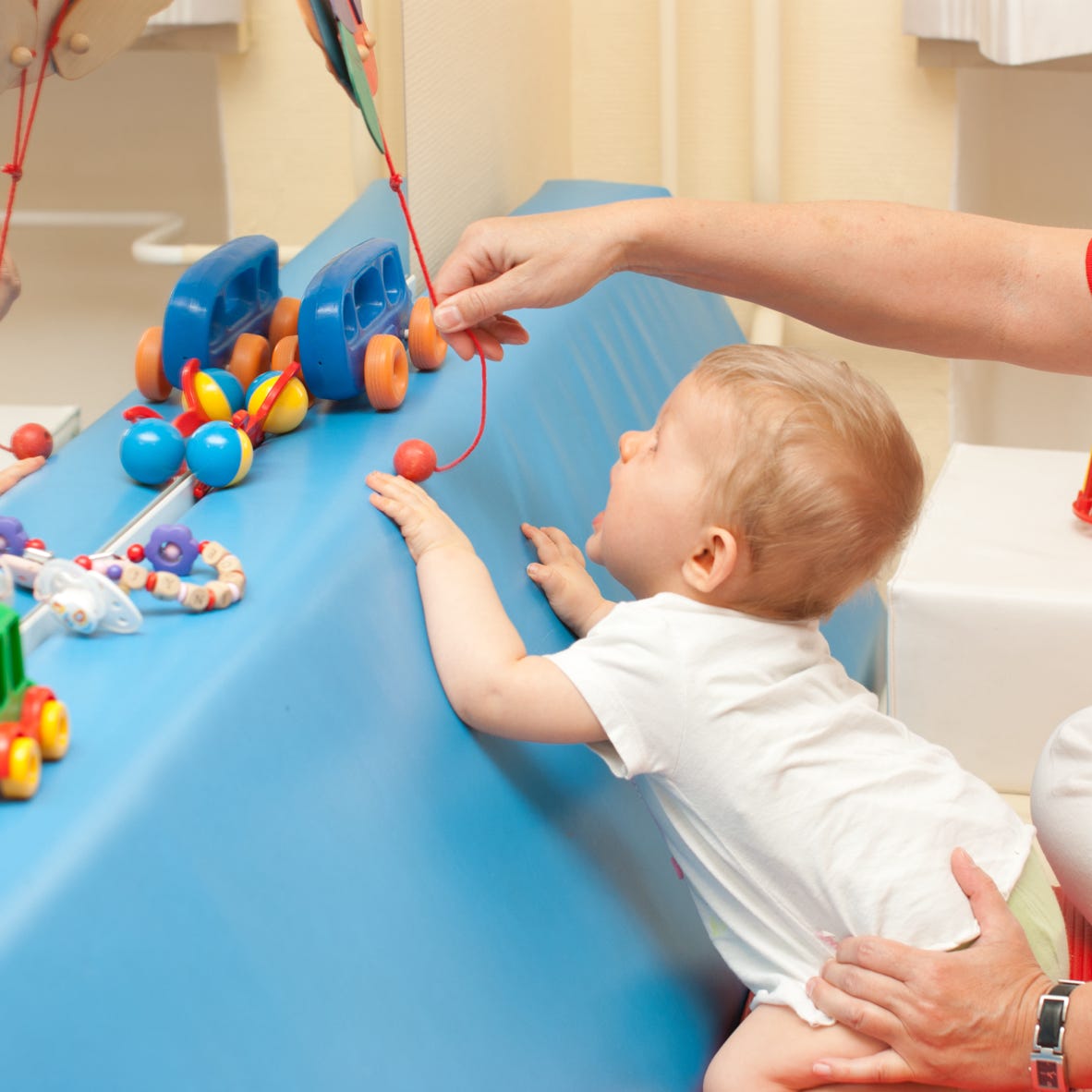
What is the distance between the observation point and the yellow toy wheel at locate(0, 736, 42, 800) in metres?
0.62

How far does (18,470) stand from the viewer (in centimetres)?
88

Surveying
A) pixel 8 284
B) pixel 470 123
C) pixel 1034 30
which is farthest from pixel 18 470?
pixel 1034 30

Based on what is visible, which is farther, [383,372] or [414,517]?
[383,372]

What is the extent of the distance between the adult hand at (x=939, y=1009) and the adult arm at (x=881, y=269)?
511mm

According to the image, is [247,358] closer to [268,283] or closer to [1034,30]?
[268,283]

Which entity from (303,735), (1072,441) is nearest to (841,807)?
(303,735)

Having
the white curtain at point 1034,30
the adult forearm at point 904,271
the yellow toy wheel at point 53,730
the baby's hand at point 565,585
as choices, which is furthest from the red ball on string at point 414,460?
the white curtain at point 1034,30

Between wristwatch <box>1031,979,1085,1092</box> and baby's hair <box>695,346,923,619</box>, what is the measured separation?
0.30 metres

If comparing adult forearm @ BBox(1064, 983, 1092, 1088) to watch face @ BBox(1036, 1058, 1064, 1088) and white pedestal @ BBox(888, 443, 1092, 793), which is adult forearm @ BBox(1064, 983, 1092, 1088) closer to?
watch face @ BBox(1036, 1058, 1064, 1088)

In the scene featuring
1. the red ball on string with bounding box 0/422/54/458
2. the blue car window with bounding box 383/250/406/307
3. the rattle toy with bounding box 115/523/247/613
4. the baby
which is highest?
the blue car window with bounding box 383/250/406/307

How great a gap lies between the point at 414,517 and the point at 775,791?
32cm

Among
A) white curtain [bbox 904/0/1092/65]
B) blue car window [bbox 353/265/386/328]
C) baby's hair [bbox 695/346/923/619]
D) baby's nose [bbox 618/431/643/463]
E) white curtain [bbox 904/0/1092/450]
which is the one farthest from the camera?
white curtain [bbox 904/0/1092/450]

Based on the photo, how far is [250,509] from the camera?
3.18 ft

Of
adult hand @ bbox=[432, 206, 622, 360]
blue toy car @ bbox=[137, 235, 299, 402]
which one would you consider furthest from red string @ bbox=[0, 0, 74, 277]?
adult hand @ bbox=[432, 206, 622, 360]
